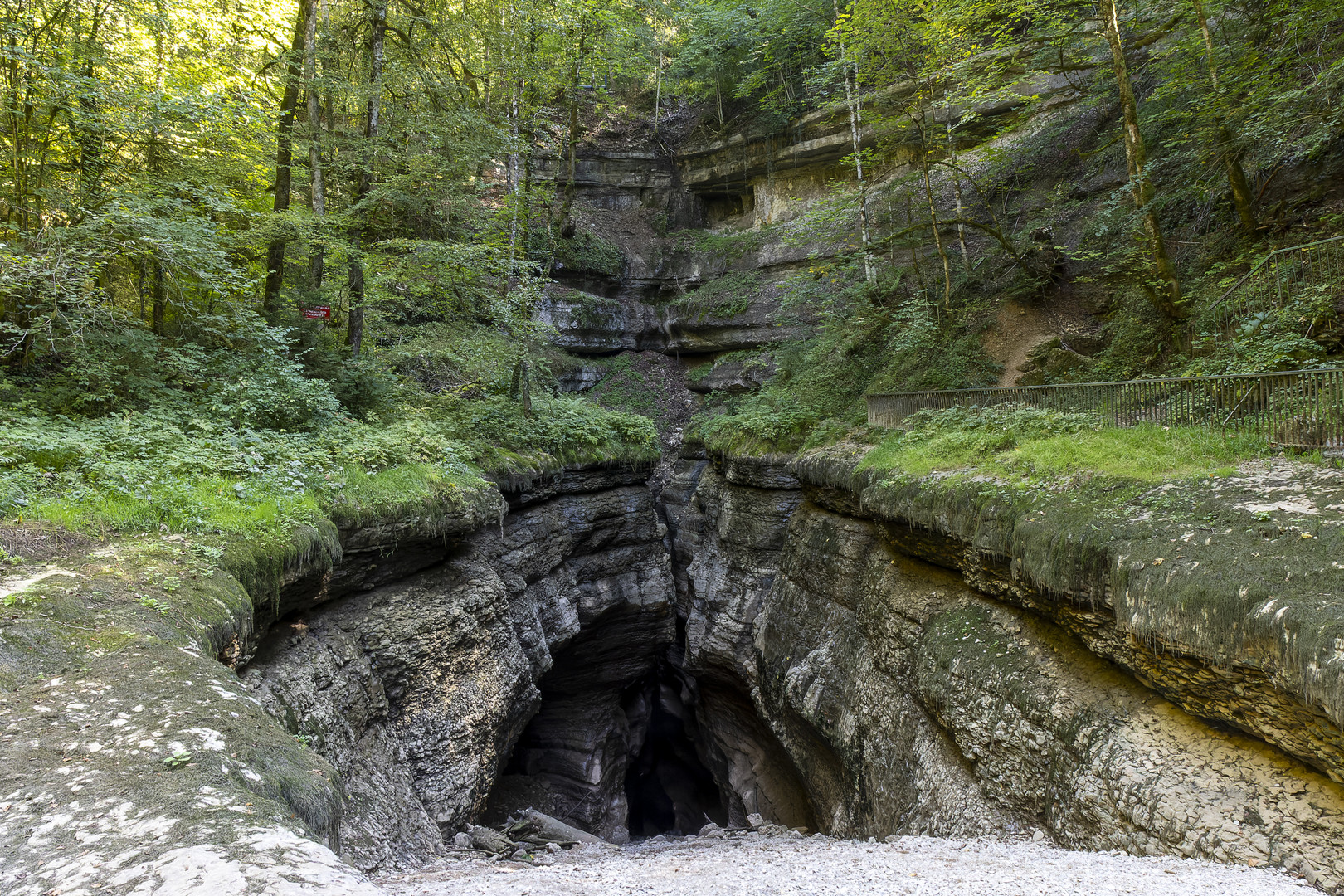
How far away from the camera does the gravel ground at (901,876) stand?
161 inches

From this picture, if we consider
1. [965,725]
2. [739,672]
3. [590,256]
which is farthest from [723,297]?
[965,725]

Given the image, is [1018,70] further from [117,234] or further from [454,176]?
[117,234]

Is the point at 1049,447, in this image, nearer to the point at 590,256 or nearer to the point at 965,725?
the point at 965,725

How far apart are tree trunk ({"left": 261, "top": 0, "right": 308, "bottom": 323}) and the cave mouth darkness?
11.9 metres

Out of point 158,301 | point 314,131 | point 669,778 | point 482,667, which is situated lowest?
point 669,778

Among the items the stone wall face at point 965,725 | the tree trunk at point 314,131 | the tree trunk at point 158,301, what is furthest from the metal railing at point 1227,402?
the tree trunk at point 158,301

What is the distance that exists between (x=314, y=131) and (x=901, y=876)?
16006 millimetres

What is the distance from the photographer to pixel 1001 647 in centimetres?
796

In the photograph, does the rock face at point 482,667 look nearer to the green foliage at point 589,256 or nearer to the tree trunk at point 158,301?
the tree trunk at point 158,301

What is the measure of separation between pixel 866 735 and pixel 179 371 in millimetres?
12790

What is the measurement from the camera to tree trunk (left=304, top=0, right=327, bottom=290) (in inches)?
489

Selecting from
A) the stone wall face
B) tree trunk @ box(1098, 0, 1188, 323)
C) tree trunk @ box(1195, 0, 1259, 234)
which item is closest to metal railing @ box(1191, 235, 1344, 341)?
tree trunk @ box(1098, 0, 1188, 323)

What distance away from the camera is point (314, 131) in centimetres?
1280

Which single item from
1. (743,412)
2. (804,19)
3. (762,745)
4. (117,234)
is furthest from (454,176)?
(804,19)
